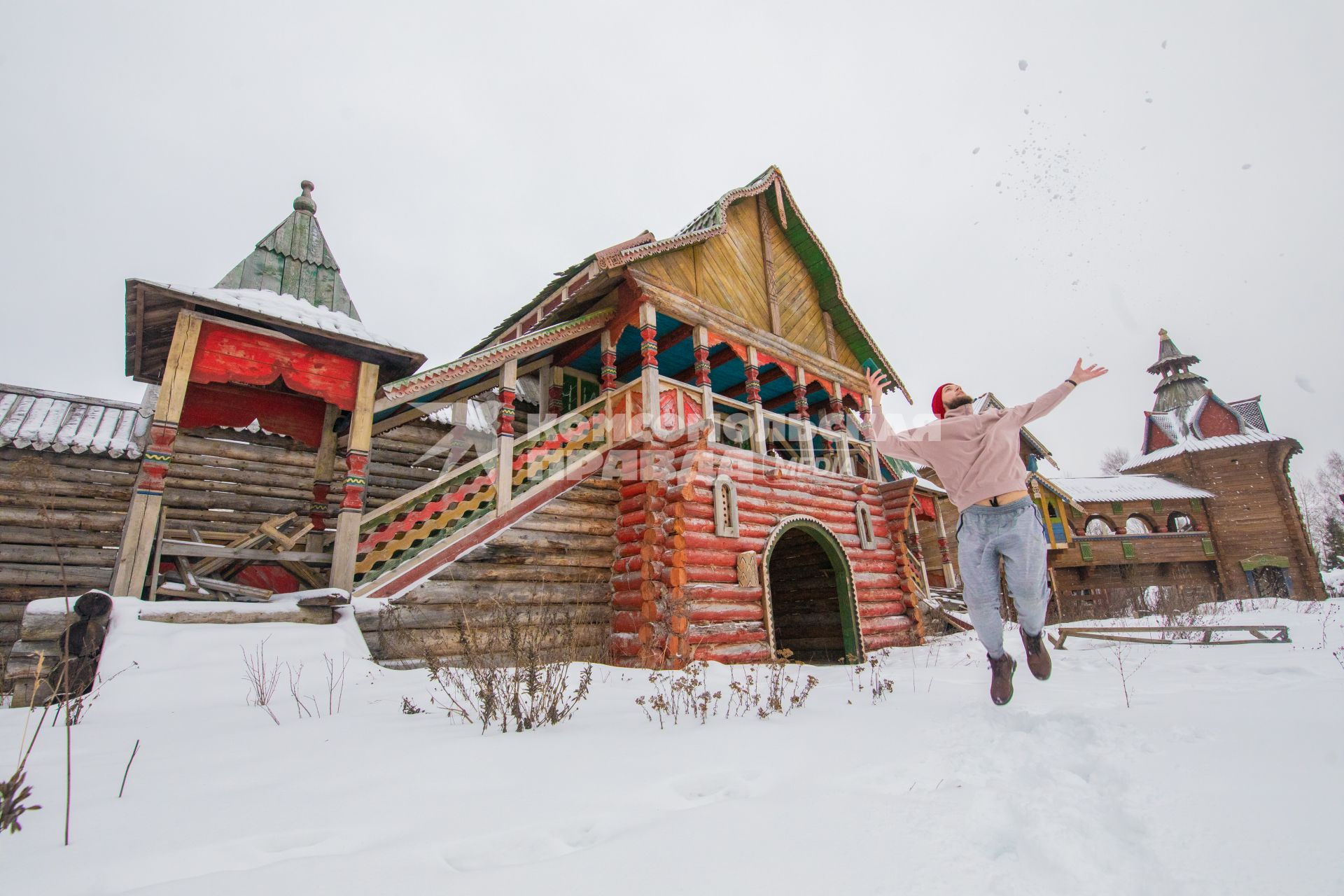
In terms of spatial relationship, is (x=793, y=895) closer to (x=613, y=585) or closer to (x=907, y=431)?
(x=907, y=431)

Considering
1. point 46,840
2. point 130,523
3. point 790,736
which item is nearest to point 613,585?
point 130,523

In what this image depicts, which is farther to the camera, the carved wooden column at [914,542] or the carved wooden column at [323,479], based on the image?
the carved wooden column at [914,542]

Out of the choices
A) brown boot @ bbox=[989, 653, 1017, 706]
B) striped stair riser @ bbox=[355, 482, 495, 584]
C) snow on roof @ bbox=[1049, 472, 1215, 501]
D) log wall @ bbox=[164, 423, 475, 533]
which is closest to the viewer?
brown boot @ bbox=[989, 653, 1017, 706]

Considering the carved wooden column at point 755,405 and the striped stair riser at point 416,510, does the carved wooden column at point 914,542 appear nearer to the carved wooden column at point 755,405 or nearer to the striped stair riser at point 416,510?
the carved wooden column at point 755,405

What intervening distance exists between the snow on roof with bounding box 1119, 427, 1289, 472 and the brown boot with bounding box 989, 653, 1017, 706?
35.3 m

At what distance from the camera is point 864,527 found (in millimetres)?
11852

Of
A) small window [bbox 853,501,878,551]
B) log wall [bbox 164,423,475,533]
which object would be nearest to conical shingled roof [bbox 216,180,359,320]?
log wall [bbox 164,423,475,533]

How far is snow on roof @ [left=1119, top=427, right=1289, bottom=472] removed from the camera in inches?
1136

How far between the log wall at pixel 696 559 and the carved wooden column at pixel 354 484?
356 cm

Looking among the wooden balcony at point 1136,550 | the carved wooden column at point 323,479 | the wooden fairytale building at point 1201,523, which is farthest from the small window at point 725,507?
the wooden balcony at point 1136,550

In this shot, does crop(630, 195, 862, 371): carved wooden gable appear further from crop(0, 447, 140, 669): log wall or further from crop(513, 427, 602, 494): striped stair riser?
crop(0, 447, 140, 669): log wall

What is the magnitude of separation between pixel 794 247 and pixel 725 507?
789 cm

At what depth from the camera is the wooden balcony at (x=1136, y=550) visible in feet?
86.4

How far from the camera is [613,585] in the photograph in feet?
29.8
